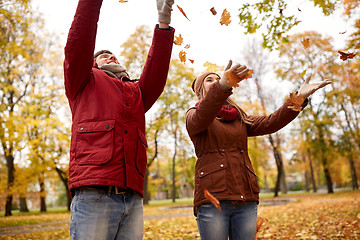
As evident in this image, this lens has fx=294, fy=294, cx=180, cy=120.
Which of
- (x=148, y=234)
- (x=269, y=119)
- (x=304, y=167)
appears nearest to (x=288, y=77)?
(x=304, y=167)

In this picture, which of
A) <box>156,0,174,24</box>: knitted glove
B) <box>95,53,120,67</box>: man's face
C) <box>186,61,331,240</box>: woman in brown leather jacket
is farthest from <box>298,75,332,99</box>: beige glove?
<box>95,53,120,67</box>: man's face

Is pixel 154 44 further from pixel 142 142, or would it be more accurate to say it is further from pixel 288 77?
pixel 288 77

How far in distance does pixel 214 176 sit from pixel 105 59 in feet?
4.21

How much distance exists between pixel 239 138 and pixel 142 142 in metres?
0.89

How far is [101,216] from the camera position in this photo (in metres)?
1.75

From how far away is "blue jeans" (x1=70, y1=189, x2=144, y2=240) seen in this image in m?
1.72

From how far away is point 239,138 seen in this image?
8.22 feet

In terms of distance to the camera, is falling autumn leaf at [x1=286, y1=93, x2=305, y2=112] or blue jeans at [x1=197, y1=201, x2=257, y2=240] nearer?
blue jeans at [x1=197, y1=201, x2=257, y2=240]

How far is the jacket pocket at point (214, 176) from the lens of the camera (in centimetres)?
228

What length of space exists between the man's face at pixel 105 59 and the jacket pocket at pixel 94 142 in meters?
0.68

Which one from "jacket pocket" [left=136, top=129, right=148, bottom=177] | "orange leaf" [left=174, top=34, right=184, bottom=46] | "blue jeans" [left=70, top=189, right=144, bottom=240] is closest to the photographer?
"blue jeans" [left=70, top=189, right=144, bottom=240]

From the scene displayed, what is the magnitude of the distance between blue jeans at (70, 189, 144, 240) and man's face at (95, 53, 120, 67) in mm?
1061

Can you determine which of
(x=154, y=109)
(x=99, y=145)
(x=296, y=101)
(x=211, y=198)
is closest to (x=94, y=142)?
(x=99, y=145)

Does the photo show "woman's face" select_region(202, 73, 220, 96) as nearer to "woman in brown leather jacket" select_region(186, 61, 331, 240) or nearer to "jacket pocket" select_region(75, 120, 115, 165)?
"woman in brown leather jacket" select_region(186, 61, 331, 240)
